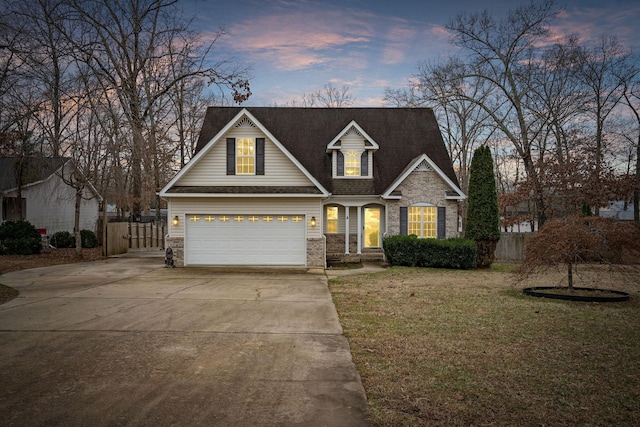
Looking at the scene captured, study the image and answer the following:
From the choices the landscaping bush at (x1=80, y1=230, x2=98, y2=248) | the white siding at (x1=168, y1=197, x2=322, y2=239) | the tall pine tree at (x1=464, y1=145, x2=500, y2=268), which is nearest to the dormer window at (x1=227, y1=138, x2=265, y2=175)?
the white siding at (x1=168, y1=197, x2=322, y2=239)

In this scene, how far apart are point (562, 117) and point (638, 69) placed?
16.1ft

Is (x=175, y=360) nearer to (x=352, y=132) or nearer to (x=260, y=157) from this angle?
(x=260, y=157)

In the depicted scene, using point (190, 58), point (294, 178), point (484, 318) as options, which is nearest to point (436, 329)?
point (484, 318)

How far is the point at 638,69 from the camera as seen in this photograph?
88.9ft

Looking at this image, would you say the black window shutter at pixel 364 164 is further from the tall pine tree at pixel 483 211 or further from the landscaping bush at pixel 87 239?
the landscaping bush at pixel 87 239

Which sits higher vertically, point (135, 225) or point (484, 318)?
point (135, 225)

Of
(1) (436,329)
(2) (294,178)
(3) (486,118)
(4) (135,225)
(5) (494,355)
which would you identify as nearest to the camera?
(5) (494,355)

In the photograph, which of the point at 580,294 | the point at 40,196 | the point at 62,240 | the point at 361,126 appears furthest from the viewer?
the point at 40,196

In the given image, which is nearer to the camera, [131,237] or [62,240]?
[131,237]

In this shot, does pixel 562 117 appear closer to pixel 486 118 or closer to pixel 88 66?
pixel 486 118

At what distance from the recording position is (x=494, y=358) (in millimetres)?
6281

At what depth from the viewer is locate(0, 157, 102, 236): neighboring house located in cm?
2283

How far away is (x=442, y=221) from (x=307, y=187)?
6800 millimetres

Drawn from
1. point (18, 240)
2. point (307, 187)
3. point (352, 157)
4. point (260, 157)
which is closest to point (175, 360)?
point (307, 187)
